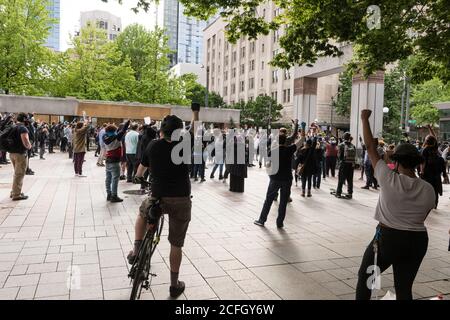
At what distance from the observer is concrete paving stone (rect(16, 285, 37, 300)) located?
409cm

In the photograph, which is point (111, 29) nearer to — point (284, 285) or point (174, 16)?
point (174, 16)

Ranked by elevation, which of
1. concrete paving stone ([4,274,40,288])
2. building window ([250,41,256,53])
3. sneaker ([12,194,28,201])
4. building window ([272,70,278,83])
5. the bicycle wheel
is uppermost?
building window ([250,41,256,53])

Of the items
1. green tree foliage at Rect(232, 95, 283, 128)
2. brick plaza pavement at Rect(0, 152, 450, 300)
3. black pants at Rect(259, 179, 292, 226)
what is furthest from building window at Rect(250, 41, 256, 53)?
black pants at Rect(259, 179, 292, 226)

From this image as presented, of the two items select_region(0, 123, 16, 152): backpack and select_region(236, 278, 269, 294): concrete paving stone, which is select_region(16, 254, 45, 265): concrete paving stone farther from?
select_region(0, 123, 16, 152): backpack

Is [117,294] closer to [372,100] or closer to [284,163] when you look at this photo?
[284,163]

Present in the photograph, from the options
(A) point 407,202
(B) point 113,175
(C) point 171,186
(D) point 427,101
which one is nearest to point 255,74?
(D) point 427,101

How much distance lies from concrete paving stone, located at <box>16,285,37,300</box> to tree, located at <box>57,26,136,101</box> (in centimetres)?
3379

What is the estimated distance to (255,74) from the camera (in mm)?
67875

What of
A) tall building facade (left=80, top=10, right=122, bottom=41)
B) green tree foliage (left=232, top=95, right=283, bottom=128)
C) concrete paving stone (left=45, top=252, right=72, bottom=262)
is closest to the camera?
concrete paving stone (left=45, top=252, right=72, bottom=262)

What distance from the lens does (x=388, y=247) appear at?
3186mm

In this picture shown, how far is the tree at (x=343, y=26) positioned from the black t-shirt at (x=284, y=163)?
3.47 meters

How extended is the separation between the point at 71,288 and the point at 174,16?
204 m

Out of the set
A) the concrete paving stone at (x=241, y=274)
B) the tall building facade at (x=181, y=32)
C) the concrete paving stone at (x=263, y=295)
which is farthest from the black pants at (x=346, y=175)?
the tall building facade at (x=181, y=32)
